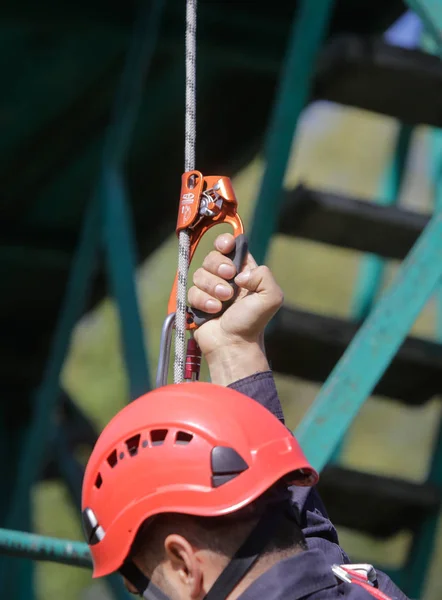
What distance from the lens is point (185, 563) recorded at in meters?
1.89

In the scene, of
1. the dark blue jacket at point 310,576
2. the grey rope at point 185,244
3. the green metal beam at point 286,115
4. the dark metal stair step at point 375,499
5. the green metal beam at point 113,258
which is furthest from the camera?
the green metal beam at point 113,258

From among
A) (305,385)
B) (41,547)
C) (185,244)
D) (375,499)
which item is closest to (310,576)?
(185,244)

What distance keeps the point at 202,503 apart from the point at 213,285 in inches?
21.9

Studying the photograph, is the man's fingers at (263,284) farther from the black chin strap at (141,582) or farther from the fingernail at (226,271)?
the black chin strap at (141,582)

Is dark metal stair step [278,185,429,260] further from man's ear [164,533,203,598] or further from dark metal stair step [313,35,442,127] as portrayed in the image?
man's ear [164,533,203,598]

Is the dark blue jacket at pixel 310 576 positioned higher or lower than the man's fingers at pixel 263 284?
lower

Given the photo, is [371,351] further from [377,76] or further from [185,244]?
[377,76]

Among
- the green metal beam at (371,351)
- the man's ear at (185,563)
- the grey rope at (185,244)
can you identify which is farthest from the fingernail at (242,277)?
the green metal beam at (371,351)

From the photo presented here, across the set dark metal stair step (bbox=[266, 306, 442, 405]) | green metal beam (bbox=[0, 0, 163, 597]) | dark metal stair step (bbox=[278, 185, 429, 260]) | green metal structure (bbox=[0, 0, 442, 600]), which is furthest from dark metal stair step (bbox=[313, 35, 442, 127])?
green metal beam (bbox=[0, 0, 163, 597])

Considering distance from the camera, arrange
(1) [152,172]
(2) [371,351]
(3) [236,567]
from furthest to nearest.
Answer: (1) [152,172] → (2) [371,351] → (3) [236,567]

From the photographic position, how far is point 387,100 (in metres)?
4.17

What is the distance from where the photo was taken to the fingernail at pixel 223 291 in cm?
Answer: 230

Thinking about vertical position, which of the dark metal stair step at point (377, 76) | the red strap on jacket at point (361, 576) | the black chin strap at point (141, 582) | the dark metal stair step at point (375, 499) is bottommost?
the dark metal stair step at point (375, 499)

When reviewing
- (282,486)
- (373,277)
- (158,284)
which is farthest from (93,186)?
(158,284)
